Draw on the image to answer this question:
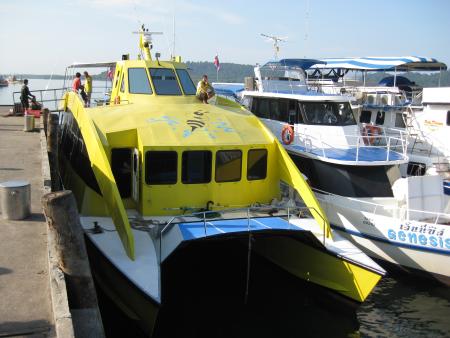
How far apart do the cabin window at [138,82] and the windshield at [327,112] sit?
15.9 ft

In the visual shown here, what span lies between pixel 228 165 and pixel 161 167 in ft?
4.53

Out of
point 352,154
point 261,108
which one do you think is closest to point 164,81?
point 261,108

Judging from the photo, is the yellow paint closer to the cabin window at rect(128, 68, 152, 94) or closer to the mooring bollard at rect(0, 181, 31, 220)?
the cabin window at rect(128, 68, 152, 94)

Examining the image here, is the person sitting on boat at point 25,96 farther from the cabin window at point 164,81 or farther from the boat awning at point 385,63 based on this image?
the boat awning at point 385,63

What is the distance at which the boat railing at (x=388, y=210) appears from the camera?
35.8 ft

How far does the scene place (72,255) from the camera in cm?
597

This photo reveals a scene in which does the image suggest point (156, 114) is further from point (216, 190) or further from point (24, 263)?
point (24, 263)

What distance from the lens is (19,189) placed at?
7695 millimetres

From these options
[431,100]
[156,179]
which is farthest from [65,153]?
[431,100]

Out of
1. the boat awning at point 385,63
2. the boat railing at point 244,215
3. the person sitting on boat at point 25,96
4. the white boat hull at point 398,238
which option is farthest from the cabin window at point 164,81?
the person sitting on boat at point 25,96

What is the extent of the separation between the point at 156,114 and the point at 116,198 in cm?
276

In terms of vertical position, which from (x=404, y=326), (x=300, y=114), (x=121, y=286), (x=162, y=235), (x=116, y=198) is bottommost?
(x=404, y=326)

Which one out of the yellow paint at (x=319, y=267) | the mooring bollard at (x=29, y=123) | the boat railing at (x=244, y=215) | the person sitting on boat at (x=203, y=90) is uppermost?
the person sitting on boat at (x=203, y=90)

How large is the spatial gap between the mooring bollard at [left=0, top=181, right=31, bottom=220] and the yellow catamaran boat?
3.48 ft
